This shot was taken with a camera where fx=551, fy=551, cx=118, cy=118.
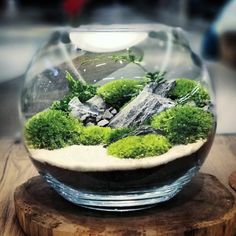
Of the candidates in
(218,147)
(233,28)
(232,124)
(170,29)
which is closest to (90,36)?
(170,29)

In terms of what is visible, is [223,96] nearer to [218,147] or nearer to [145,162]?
[218,147]

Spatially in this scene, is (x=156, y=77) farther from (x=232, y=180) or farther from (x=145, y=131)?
(x=232, y=180)

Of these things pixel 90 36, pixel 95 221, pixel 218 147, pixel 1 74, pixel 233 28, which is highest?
pixel 90 36

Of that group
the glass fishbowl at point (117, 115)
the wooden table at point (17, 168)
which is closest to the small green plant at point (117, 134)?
the glass fishbowl at point (117, 115)

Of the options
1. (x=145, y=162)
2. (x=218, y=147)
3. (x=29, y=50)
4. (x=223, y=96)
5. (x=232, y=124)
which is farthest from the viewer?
(x=29, y=50)

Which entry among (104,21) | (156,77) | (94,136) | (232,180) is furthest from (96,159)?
(104,21)

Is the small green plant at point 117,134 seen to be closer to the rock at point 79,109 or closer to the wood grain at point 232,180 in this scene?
the rock at point 79,109
